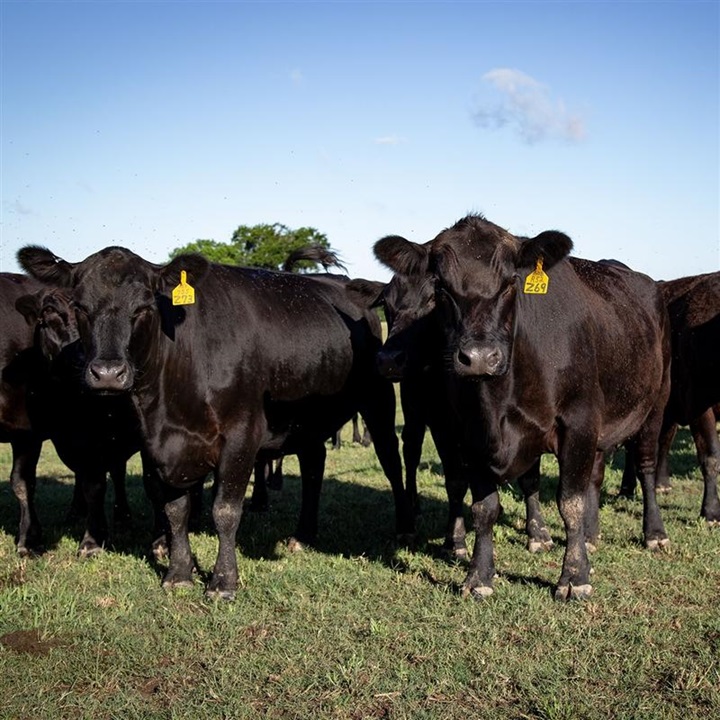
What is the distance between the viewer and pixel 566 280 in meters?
6.61

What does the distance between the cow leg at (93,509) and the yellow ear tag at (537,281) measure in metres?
4.20

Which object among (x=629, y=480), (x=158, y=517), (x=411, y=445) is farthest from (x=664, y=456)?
(x=158, y=517)

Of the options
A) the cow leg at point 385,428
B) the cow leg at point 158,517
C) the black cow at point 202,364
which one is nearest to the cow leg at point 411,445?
the cow leg at point 385,428

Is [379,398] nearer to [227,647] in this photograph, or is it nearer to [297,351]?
[297,351]

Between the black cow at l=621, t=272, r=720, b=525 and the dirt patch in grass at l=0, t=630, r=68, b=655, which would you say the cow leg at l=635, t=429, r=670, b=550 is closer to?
the black cow at l=621, t=272, r=720, b=525

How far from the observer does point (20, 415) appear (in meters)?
7.91

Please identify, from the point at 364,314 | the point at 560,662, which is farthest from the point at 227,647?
the point at 364,314

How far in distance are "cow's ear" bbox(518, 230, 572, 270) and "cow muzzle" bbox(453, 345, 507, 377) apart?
0.83m

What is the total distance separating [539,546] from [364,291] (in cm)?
285

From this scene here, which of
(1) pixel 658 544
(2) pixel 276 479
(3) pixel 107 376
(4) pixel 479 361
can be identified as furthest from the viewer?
(2) pixel 276 479

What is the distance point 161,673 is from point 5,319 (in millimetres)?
4243

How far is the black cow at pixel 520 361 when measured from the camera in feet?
18.5

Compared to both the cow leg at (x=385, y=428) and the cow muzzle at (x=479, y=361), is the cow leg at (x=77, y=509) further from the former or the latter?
the cow muzzle at (x=479, y=361)

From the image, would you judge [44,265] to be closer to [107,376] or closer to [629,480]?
[107,376]
